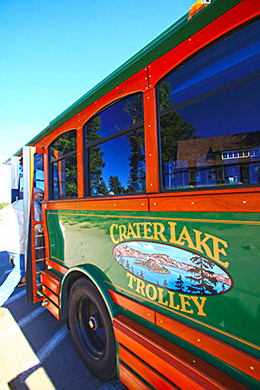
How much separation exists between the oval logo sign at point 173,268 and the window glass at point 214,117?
457 millimetres

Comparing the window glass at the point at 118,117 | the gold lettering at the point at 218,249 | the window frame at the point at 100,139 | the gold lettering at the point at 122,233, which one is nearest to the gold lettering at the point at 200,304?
the gold lettering at the point at 218,249

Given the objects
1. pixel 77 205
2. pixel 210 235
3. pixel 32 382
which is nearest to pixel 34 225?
pixel 77 205

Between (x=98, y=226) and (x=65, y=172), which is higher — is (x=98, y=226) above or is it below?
below

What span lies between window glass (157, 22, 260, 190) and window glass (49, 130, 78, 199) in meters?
1.32

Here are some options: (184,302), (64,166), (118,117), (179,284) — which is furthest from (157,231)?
(64,166)

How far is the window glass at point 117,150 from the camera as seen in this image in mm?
1663

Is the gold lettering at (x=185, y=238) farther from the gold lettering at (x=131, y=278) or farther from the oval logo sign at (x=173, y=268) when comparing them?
the gold lettering at (x=131, y=278)

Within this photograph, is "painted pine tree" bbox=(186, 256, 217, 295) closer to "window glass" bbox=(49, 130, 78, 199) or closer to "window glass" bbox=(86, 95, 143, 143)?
"window glass" bbox=(86, 95, 143, 143)

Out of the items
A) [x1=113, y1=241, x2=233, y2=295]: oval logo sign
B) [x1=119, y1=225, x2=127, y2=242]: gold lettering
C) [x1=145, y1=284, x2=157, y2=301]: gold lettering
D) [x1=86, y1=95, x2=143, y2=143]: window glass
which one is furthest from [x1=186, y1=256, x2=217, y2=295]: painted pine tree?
[x1=86, y1=95, x2=143, y2=143]: window glass

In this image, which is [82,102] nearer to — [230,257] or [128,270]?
[128,270]

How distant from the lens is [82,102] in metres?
2.23

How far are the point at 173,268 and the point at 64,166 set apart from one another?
2048mm

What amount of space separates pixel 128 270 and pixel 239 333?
2.75 feet

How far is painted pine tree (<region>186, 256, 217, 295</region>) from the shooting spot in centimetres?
114
